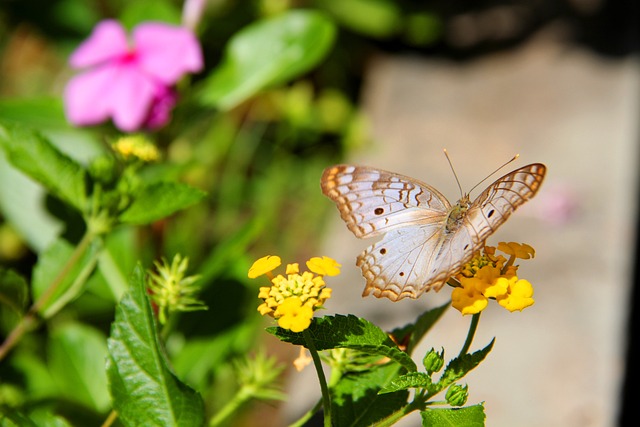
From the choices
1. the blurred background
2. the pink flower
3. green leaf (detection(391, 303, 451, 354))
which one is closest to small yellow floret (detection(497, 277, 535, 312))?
green leaf (detection(391, 303, 451, 354))

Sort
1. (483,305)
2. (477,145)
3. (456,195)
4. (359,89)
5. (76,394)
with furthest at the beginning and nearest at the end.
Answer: (359,89) < (477,145) < (456,195) < (76,394) < (483,305)

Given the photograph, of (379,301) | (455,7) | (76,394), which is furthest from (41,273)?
(455,7)

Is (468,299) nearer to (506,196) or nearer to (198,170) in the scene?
(506,196)

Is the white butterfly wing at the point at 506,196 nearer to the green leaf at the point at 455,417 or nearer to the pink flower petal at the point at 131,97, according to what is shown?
the green leaf at the point at 455,417

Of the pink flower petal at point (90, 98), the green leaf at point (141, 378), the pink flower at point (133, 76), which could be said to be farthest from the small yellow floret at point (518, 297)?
the pink flower petal at point (90, 98)

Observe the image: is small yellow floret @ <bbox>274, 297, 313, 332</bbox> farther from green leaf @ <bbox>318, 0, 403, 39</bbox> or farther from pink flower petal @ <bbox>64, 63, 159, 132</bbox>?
green leaf @ <bbox>318, 0, 403, 39</bbox>

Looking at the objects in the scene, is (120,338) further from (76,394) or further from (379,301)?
(379,301)

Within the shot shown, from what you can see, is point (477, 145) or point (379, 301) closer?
point (379, 301)
